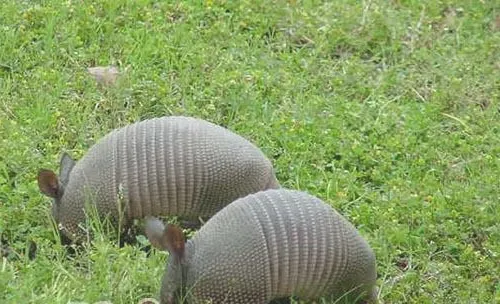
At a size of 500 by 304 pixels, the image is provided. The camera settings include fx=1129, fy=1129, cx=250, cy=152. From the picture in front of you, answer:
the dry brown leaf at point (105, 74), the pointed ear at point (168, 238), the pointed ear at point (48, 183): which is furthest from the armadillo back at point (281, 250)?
the dry brown leaf at point (105, 74)

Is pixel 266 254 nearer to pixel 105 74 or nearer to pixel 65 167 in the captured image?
pixel 65 167

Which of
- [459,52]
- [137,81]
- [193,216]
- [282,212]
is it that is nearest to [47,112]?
[137,81]

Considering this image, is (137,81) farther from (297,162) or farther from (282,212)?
(282,212)

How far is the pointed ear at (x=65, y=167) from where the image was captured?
5797 mm

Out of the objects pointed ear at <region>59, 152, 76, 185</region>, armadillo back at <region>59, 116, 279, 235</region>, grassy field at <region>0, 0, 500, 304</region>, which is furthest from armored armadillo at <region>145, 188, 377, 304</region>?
pointed ear at <region>59, 152, 76, 185</region>

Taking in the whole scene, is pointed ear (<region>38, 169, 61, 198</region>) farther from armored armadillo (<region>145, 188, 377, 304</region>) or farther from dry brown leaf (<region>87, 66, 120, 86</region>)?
dry brown leaf (<region>87, 66, 120, 86</region>)

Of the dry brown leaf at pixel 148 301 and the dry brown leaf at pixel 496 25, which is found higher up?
the dry brown leaf at pixel 148 301

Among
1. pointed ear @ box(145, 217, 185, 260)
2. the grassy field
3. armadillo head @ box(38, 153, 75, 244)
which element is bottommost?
the grassy field

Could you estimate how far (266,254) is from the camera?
Result: 16.4 feet

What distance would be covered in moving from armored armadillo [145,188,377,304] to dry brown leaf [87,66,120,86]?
2189 mm

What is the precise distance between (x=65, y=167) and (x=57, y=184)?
0.21 metres

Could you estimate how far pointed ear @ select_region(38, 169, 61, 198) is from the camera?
551 centimetres

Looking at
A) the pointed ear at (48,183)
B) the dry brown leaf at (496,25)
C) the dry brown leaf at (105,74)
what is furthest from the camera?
the dry brown leaf at (496,25)

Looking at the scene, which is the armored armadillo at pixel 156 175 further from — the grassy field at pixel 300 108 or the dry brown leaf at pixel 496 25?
the dry brown leaf at pixel 496 25
